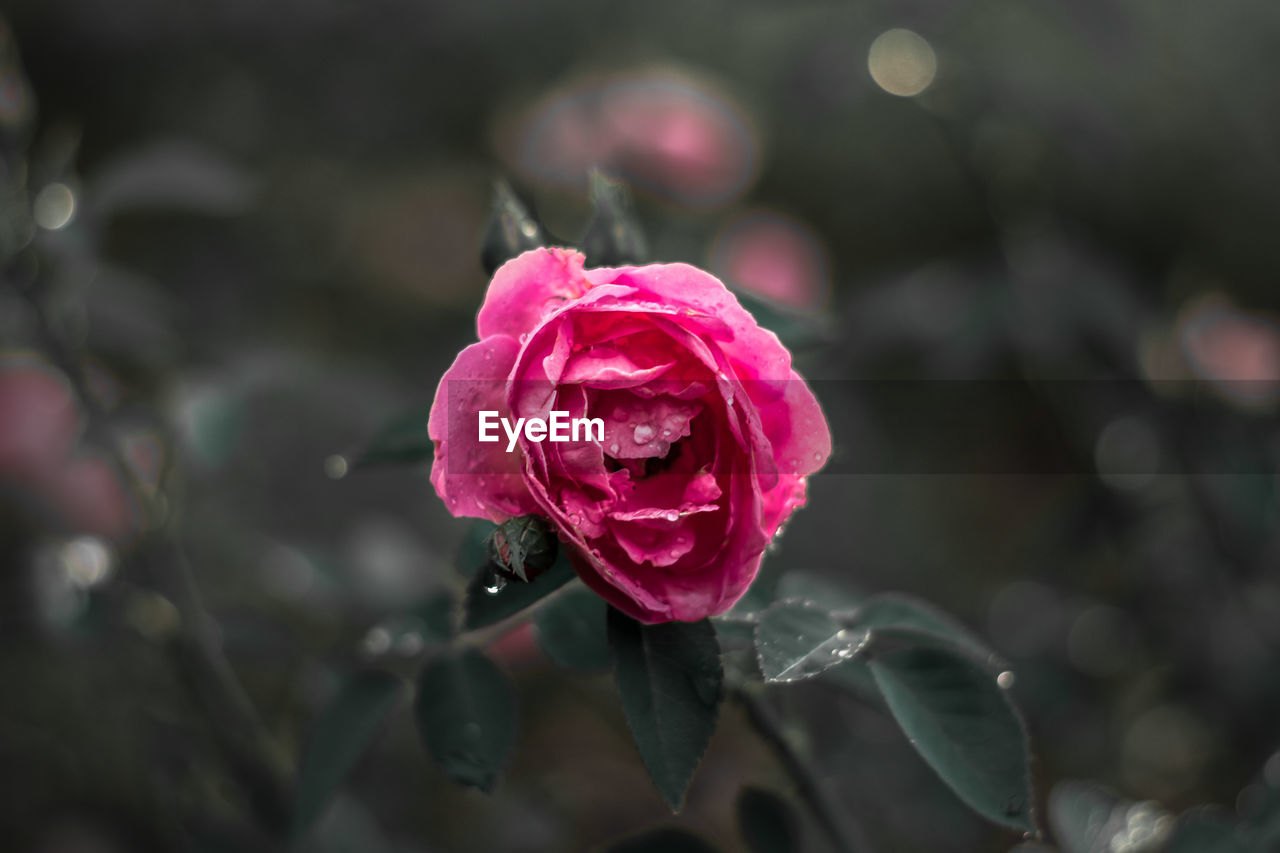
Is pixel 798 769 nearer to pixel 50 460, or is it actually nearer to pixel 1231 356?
pixel 1231 356

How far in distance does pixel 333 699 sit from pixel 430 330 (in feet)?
5.72

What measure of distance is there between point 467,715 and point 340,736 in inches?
6.7

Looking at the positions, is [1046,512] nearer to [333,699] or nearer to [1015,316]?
[1015,316]

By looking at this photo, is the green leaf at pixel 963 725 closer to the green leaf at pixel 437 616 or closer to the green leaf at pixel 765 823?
the green leaf at pixel 765 823

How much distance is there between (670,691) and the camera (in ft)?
1.77

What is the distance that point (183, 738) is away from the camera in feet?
4.04

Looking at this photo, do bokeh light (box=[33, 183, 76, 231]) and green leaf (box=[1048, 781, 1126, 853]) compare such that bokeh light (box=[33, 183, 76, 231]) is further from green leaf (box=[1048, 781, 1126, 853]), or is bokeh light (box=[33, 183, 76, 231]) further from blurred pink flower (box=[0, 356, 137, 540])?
green leaf (box=[1048, 781, 1126, 853])

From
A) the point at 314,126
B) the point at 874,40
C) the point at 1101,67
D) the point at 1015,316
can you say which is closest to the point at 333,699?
the point at 1015,316

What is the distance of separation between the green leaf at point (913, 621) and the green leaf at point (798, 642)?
6cm

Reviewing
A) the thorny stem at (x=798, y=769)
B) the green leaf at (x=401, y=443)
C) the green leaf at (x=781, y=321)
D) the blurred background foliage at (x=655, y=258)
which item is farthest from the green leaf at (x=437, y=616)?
the green leaf at (x=781, y=321)

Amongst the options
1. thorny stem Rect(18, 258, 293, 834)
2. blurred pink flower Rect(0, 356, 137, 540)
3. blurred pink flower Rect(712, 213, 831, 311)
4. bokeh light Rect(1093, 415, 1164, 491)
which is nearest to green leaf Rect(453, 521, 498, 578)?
thorny stem Rect(18, 258, 293, 834)

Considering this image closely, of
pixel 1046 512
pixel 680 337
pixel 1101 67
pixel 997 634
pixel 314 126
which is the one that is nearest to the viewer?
pixel 680 337

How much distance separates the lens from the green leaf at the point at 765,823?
2.50 ft

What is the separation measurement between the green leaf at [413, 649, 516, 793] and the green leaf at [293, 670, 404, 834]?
0.11m
